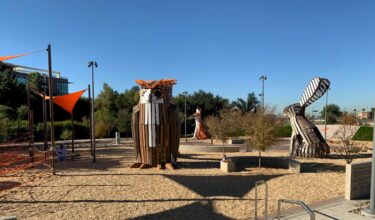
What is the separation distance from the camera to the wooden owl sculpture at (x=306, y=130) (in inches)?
569

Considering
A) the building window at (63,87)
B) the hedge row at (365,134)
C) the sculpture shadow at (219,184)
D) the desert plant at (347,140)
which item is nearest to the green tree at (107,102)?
the building window at (63,87)

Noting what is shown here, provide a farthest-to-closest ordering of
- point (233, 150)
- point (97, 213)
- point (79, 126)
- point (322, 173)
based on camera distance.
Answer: point (79, 126)
point (233, 150)
point (322, 173)
point (97, 213)

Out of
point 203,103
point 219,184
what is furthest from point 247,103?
point 219,184

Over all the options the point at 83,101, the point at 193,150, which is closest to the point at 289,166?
the point at 193,150

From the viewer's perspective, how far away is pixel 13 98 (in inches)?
1465

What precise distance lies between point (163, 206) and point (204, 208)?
3.34 ft

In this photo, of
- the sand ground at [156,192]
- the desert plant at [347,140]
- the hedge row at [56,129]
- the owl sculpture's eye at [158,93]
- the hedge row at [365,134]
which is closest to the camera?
the sand ground at [156,192]

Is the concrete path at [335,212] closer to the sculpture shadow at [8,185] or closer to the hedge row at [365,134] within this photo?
the sculpture shadow at [8,185]

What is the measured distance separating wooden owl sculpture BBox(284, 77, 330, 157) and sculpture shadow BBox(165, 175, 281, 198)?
5.53 m

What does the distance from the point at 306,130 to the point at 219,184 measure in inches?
316

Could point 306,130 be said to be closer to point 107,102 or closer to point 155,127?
point 155,127

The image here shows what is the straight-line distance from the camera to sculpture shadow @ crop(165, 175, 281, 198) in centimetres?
805

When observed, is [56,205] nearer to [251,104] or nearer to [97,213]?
[97,213]

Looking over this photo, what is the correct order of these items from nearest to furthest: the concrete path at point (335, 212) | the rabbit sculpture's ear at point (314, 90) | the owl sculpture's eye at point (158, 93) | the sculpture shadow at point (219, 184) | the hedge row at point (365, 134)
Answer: the concrete path at point (335, 212), the sculpture shadow at point (219, 184), the owl sculpture's eye at point (158, 93), the rabbit sculpture's ear at point (314, 90), the hedge row at point (365, 134)
